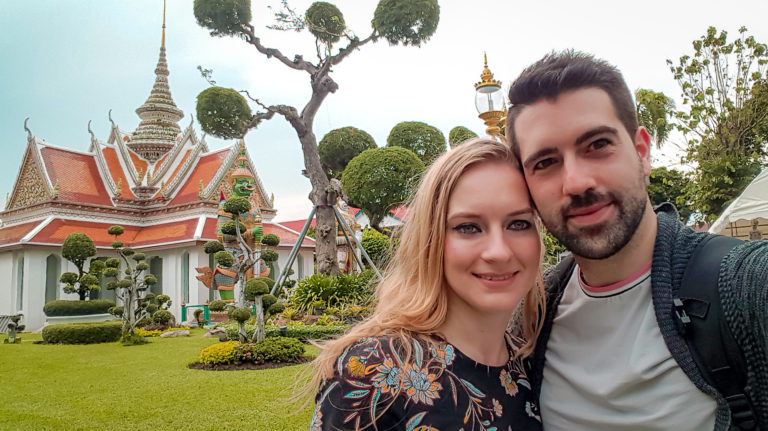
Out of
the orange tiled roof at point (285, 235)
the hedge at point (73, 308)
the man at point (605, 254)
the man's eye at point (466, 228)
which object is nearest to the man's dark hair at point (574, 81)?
the man at point (605, 254)

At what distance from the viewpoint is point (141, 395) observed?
20.0ft

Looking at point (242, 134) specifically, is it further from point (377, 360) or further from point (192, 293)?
point (377, 360)

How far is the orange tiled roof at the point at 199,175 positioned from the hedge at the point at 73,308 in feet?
16.6

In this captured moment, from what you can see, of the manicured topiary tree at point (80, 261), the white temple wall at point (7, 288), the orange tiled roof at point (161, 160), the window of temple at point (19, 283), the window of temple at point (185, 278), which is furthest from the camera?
the orange tiled roof at point (161, 160)

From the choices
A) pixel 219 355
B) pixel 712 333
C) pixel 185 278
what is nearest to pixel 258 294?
pixel 219 355

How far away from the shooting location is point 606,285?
5.44 feet

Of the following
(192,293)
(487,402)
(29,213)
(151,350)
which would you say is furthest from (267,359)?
(29,213)

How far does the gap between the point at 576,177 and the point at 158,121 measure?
23.7 meters

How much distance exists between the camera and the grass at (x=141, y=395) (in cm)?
493

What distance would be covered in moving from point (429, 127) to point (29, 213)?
16256 millimetres

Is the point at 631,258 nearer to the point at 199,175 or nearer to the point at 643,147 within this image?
the point at 643,147

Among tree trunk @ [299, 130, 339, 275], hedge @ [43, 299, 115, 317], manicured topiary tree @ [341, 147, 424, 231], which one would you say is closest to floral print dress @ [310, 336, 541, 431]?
tree trunk @ [299, 130, 339, 275]

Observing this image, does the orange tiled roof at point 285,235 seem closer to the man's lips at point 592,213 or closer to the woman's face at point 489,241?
the woman's face at point 489,241

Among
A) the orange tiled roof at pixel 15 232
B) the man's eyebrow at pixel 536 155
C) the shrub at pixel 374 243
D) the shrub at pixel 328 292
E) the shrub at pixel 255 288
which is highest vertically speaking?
the orange tiled roof at pixel 15 232
